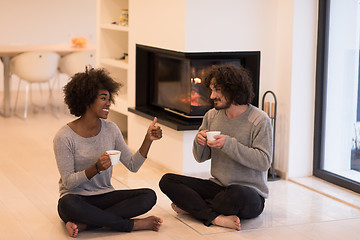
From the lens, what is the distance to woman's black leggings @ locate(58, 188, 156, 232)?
10.6 feet

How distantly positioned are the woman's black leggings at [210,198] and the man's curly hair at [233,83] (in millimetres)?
489

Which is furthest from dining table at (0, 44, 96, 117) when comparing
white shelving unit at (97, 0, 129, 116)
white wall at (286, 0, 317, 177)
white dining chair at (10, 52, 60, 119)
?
white wall at (286, 0, 317, 177)

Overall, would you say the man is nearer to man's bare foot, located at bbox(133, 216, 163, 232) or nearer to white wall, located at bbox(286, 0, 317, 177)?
man's bare foot, located at bbox(133, 216, 163, 232)

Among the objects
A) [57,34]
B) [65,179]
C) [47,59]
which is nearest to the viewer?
[65,179]

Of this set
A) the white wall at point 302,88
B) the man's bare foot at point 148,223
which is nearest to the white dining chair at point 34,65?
the white wall at point 302,88

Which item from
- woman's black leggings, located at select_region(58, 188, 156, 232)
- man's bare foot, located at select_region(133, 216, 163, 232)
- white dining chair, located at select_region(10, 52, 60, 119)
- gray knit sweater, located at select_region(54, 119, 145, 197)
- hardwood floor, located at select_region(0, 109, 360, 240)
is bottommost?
hardwood floor, located at select_region(0, 109, 360, 240)

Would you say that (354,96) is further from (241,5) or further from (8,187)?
(8,187)

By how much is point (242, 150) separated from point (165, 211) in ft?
2.30

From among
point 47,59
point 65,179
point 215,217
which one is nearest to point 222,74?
point 215,217

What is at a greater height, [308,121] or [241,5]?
[241,5]

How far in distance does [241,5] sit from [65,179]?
6.61 feet

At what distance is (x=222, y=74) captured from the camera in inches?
135

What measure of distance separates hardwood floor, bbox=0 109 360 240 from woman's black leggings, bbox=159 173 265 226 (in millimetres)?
72

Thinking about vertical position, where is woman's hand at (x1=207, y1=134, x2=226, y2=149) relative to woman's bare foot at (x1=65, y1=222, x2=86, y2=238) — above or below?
above
